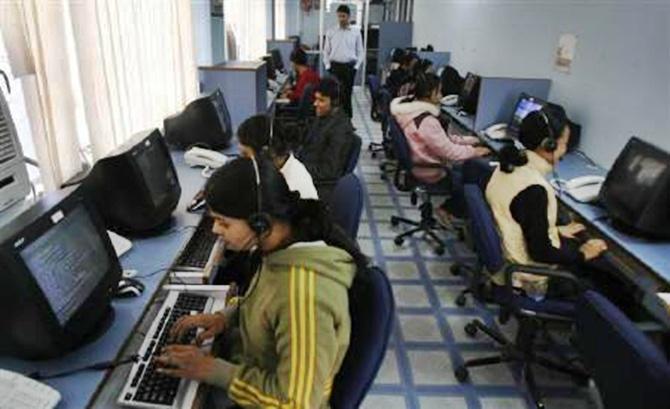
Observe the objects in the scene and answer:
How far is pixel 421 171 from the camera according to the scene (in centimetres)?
328

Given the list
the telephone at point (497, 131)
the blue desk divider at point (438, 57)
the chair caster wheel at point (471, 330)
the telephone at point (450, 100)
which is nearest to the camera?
the chair caster wheel at point (471, 330)

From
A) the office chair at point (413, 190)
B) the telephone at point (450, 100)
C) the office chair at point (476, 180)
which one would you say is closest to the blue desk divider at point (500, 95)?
the office chair at point (413, 190)

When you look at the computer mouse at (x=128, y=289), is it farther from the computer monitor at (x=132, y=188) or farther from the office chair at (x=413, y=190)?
the office chair at (x=413, y=190)

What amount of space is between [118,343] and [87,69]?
1455mm

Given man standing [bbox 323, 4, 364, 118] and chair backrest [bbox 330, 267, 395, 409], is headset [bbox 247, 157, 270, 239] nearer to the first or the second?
chair backrest [bbox 330, 267, 395, 409]

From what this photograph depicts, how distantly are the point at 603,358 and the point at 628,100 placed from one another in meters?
2.02

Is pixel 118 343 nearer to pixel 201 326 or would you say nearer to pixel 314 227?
pixel 201 326

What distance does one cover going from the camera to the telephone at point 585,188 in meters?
2.39

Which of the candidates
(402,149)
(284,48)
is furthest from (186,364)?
(284,48)

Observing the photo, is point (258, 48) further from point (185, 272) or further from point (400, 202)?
point (185, 272)

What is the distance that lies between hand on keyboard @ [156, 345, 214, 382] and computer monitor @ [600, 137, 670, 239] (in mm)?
1759

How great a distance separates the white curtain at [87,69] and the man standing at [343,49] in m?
3.95

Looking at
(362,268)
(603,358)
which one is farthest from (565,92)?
(362,268)

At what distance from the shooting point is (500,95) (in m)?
3.85
